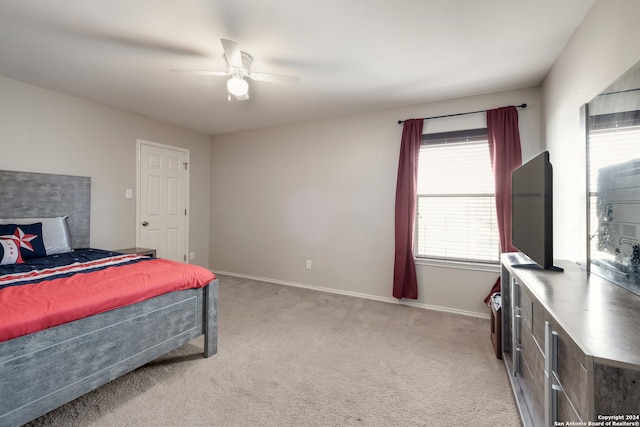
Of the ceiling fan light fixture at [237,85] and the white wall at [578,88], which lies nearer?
the white wall at [578,88]

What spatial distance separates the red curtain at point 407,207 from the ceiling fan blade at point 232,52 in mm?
2081

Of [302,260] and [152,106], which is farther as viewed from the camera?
[302,260]

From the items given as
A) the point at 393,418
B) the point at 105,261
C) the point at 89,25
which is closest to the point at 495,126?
the point at 393,418

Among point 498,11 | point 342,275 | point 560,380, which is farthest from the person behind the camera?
point 342,275

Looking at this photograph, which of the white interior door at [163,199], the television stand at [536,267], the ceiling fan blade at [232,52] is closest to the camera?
the television stand at [536,267]

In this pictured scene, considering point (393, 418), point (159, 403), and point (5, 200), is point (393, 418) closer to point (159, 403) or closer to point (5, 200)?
point (159, 403)

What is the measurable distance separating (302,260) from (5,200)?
327 centimetres

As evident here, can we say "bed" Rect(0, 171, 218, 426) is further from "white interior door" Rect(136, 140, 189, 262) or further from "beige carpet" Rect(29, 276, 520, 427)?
"white interior door" Rect(136, 140, 189, 262)

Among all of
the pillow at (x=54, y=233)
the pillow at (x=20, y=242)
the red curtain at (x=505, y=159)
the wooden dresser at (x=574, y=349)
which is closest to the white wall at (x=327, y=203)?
the red curtain at (x=505, y=159)

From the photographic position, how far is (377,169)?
12.0 feet

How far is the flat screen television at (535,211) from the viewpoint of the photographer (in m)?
1.50

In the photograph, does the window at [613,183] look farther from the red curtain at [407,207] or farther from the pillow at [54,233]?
the pillow at [54,233]

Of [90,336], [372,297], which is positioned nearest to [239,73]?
[90,336]

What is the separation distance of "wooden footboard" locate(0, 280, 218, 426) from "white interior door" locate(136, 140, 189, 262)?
2475mm
